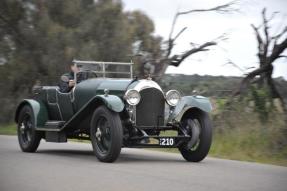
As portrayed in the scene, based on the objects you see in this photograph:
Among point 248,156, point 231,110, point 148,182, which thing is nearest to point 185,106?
point 248,156

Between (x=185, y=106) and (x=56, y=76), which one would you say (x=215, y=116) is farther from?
(x=56, y=76)

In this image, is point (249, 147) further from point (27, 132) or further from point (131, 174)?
point (131, 174)

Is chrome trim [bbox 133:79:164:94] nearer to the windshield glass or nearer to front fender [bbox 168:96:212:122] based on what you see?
front fender [bbox 168:96:212:122]

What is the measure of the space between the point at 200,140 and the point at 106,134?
5.52 ft

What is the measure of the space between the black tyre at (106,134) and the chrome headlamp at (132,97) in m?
0.41

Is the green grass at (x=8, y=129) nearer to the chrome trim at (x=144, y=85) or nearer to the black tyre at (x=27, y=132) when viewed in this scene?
the black tyre at (x=27, y=132)

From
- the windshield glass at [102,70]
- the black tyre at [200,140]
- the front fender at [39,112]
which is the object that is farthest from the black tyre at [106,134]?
the front fender at [39,112]

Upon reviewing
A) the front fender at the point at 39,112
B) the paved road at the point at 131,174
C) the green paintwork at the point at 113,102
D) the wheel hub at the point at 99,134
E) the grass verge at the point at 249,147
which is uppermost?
the green paintwork at the point at 113,102

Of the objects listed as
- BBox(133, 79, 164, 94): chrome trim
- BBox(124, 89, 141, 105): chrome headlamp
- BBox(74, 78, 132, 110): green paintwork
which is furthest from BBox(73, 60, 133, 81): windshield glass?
BBox(124, 89, 141, 105): chrome headlamp

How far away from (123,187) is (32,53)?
15578 millimetres

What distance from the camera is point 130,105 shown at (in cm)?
1102

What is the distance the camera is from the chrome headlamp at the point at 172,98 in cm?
1142

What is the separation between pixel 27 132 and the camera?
1316 cm

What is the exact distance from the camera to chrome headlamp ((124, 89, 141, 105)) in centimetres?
1084
